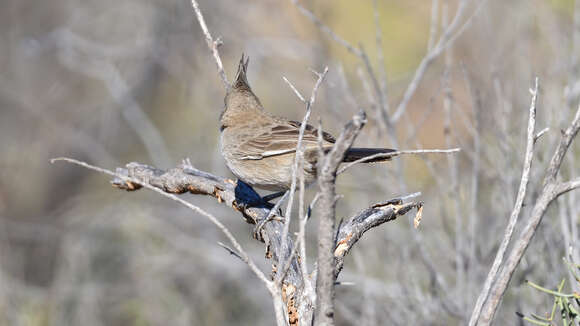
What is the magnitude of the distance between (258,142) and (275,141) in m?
0.13

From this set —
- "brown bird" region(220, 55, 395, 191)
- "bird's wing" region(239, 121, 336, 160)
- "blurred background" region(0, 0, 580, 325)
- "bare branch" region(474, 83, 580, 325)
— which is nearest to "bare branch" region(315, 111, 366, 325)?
"bare branch" region(474, 83, 580, 325)

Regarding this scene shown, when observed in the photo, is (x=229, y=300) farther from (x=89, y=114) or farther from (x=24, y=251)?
(x=89, y=114)

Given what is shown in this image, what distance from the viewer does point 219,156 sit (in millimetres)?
8000

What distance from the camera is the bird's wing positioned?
3.98 m

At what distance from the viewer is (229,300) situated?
7758 millimetres

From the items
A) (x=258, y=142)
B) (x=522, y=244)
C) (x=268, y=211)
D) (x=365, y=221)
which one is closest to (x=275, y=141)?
(x=258, y=142)

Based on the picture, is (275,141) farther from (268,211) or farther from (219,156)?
(219,156)

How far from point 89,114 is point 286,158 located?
635 centimetres

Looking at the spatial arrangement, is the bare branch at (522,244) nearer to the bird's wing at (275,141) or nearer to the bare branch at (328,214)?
the bare branch at (328,214)

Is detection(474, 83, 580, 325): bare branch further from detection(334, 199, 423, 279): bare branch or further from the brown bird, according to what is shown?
the brown bird

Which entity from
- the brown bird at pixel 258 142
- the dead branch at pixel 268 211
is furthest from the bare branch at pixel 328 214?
the brown bird at pixel 258 142

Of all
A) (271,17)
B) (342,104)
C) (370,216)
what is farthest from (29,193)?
(370,216)

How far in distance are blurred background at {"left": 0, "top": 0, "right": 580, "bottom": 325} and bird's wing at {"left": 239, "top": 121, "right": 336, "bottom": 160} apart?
1.86 ft

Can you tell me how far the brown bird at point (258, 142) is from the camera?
3922 millimetres
